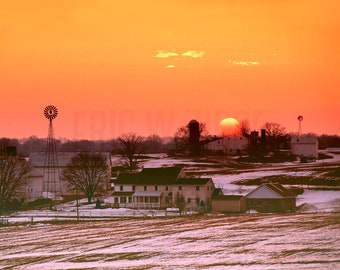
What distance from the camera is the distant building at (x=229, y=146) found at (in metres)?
108

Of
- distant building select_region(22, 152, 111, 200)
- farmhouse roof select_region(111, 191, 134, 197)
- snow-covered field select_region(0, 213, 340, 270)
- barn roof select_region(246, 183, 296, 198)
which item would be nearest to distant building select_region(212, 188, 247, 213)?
barn roof select_region(246, 183, 296, 198)

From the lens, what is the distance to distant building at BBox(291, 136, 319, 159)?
107m

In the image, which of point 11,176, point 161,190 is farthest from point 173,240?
point 11,176

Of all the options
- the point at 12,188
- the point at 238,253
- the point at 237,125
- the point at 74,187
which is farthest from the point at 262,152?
the point at 238,253

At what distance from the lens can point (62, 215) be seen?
6669cm

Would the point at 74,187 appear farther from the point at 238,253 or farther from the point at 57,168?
the point at 238,253

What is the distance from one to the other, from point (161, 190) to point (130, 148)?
26.8 m

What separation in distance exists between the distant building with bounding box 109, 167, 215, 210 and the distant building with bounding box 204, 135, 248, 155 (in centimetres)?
3076

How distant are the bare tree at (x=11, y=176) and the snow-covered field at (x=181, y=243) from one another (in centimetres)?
1128

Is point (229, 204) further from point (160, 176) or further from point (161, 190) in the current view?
point (160, 176)

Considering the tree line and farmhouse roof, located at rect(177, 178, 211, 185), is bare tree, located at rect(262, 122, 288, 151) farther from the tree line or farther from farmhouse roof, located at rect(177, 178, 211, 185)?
farmhouse roof, located at rect(177, 178, 211, 185)

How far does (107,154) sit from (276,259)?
4307 cm

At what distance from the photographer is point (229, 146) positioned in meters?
109

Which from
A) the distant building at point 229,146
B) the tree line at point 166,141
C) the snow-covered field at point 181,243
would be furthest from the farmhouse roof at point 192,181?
the distant building at point 229,146
